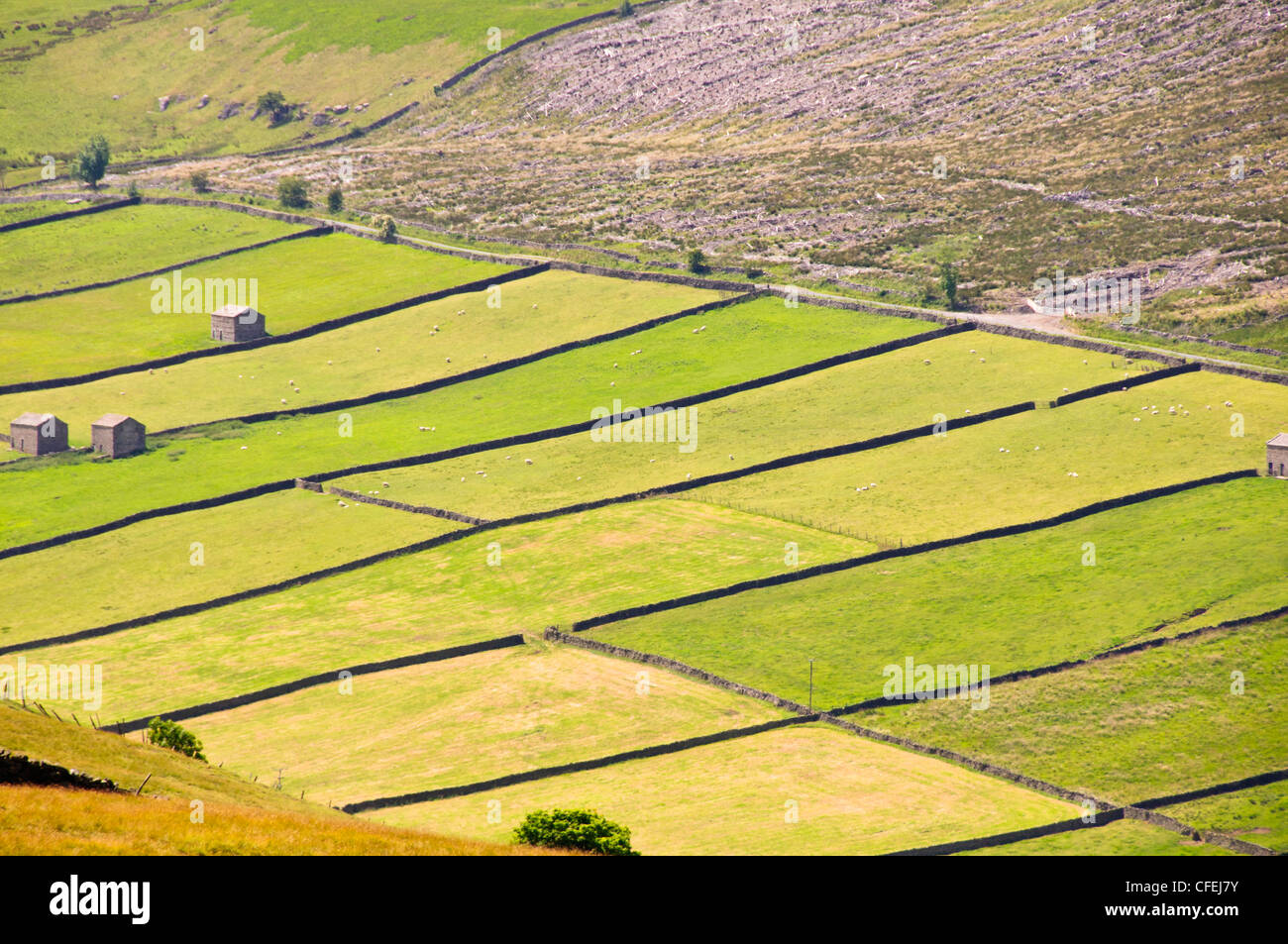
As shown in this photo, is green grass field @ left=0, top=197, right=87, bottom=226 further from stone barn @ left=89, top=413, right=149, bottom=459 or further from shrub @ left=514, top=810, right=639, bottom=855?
shrub @ left=514, top=810, right=639, bottom=855

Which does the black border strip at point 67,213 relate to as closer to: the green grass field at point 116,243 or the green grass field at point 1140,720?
the green grass field at point 116,243

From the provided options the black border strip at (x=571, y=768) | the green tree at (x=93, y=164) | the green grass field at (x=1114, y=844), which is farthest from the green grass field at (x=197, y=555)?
the green tree at (x=93, y=164)

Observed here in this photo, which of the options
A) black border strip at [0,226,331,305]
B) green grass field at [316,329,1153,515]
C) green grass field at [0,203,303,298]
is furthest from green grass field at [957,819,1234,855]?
green grass field at [0,203,303,298]

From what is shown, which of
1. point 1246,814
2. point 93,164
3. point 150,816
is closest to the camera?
point 150,816

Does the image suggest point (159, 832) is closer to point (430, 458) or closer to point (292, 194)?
point (430, 458)

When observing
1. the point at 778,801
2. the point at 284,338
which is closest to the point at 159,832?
the point at 778,801
